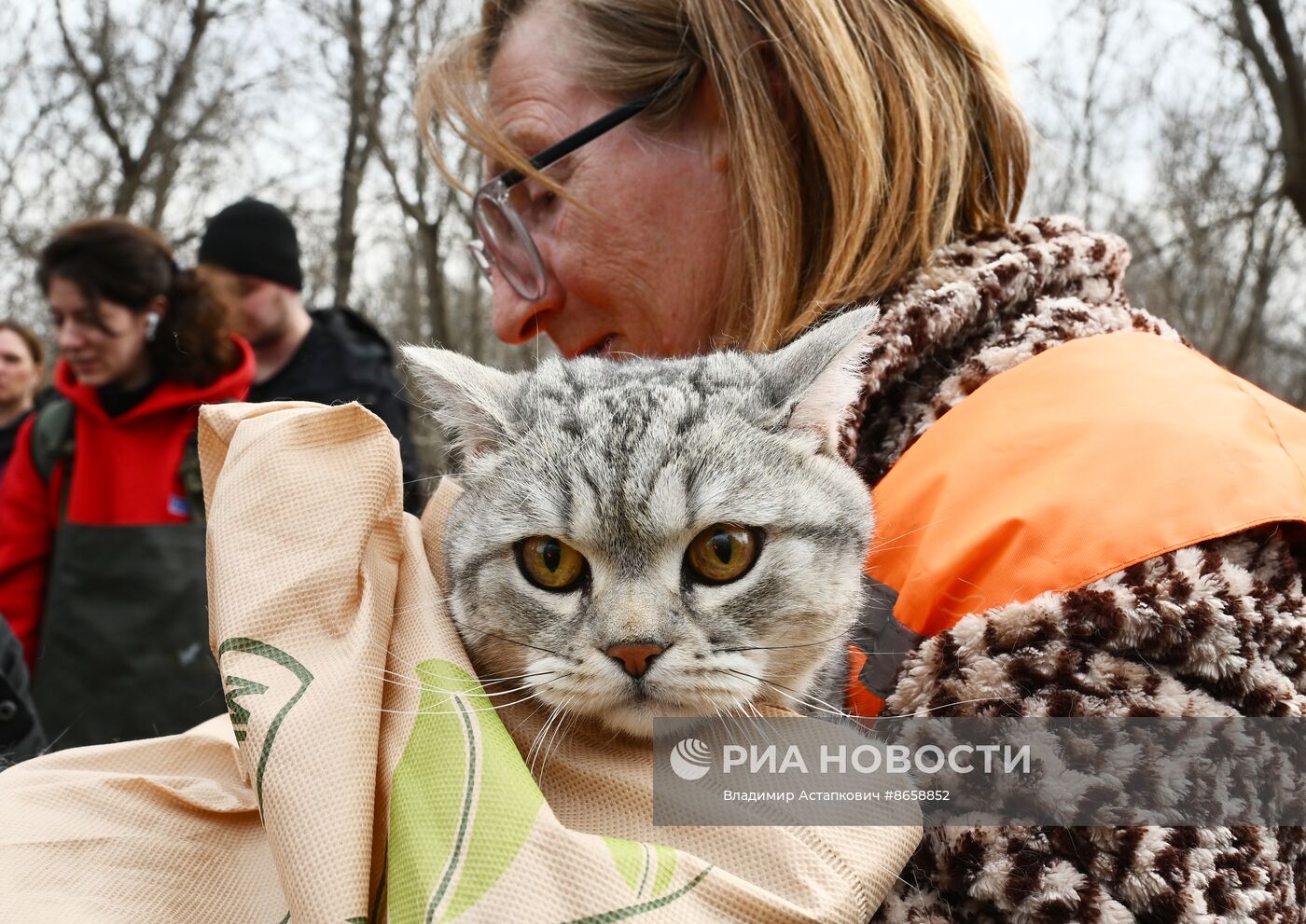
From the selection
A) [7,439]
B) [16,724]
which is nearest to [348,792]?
[16,724]

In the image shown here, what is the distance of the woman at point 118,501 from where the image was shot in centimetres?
420

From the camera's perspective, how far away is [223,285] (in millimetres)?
4922

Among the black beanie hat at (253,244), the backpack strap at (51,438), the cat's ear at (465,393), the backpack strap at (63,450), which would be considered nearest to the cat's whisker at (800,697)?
the cat's ear at (465,393)

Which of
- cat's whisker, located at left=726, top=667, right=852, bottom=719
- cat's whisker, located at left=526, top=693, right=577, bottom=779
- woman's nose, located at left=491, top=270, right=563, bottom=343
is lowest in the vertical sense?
cat's whisker, located at left=526, top=693, right=577, bottom=779

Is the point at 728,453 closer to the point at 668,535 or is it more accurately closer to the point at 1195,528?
the point at 668,535

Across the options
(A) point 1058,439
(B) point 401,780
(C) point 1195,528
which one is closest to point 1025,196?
(A) point 1058,439

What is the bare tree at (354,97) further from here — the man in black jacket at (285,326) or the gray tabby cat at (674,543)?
the gray tabby cat at (674,543)

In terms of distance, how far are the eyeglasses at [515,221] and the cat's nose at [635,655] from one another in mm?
1551

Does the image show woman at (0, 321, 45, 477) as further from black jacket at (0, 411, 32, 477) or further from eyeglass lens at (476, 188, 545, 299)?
eyeglass lens at (476, 188, 545, 299)

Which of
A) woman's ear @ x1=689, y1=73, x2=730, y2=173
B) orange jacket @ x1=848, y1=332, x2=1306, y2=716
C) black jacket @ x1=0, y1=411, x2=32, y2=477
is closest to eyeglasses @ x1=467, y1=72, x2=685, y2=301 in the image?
woman's ear @ x1=689, y1=73, x2=730, y2=173

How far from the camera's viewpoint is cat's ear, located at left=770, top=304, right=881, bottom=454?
1.87 metres

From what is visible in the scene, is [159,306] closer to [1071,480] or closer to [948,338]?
[948,338]

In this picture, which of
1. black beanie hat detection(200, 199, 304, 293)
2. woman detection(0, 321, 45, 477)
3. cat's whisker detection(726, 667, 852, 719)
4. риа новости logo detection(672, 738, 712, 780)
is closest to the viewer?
риа новости logo detection(672, 738, 712, 780)

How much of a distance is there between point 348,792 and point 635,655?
1.72ft
